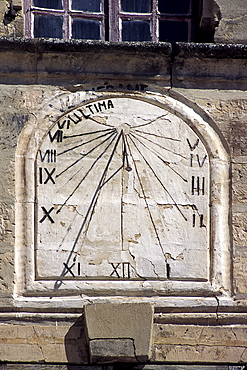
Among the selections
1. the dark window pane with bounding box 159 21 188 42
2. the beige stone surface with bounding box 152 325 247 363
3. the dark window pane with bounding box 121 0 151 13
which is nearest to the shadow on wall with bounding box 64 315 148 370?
the beige stone surface with bounding box 152 325 247 363

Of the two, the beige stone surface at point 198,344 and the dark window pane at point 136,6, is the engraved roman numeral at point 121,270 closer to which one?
the beige stone surface at point 198,344

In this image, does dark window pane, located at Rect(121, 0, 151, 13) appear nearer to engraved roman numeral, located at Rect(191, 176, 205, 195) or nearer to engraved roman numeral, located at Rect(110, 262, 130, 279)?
engraved roman numeral, located at Rect(191, 176, 205, 195)

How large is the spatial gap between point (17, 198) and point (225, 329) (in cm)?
156

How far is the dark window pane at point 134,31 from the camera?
23.7ft

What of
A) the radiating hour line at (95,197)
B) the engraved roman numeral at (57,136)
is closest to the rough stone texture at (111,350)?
the radiating hour line at (95,197)

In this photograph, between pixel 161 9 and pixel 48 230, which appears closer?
pixel 48 230

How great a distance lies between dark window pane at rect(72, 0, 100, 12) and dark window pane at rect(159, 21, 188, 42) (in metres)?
0.47

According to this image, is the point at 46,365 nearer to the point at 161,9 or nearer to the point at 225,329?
the point at 225,329

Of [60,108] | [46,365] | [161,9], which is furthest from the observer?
[161,9]

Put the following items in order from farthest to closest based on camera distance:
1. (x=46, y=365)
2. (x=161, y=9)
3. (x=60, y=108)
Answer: (x=161, y=9), (x=60, y=108), (x=46, y=365)

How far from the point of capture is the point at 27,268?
6531 millimetres

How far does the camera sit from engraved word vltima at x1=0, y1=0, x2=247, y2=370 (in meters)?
6.44

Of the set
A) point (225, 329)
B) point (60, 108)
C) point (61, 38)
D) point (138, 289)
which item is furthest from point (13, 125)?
point (225, 329)

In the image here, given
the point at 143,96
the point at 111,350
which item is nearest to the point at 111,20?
the point at 143,96
